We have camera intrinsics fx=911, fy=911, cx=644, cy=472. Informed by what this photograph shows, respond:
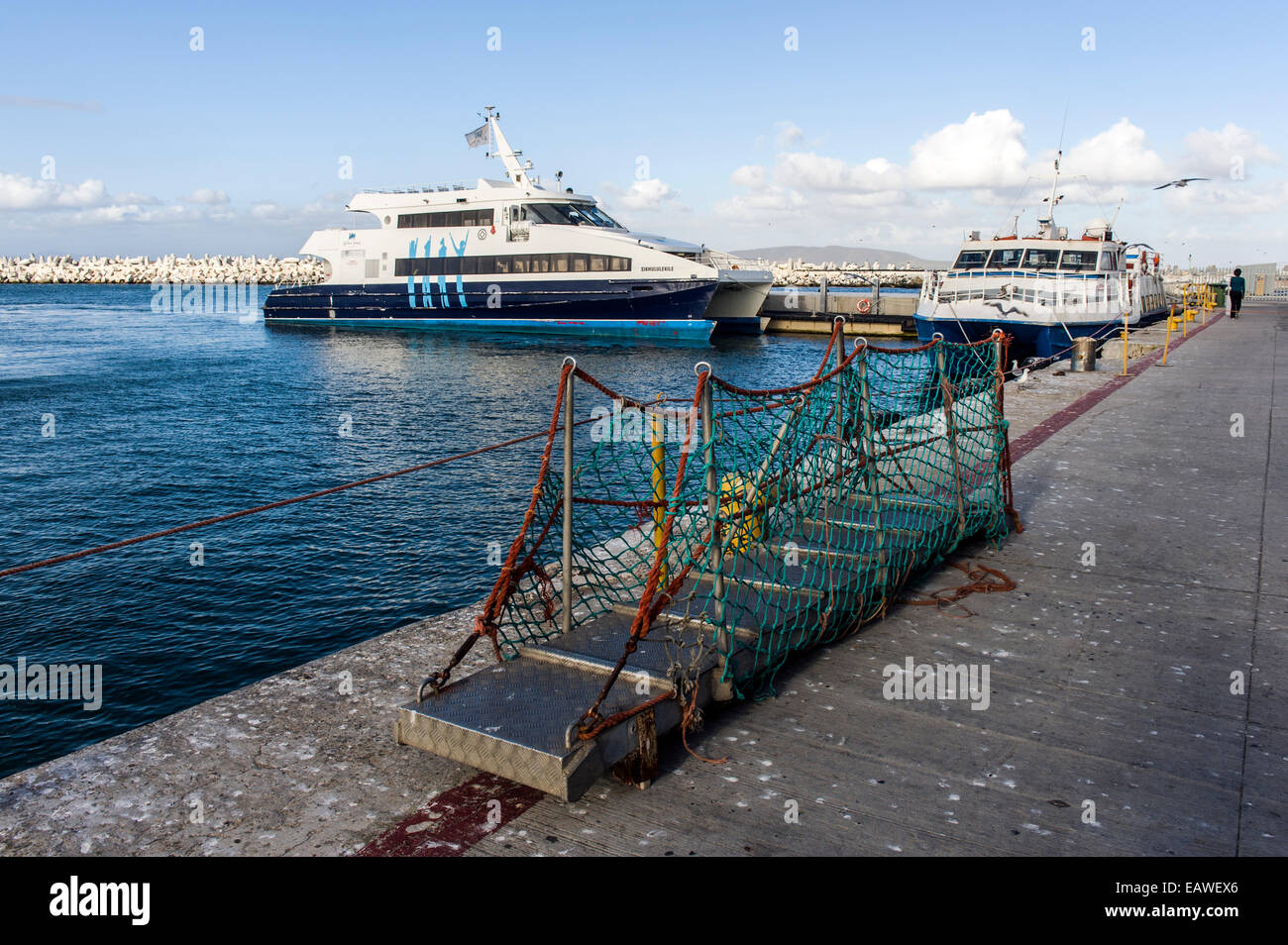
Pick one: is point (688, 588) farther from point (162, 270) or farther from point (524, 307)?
point (162, 270)

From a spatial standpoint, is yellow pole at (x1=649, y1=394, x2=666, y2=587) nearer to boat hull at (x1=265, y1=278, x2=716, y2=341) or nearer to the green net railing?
the green net railing

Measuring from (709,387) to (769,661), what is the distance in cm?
147

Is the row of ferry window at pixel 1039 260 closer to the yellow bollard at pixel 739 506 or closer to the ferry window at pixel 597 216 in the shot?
the ferry window at pixel 597 216

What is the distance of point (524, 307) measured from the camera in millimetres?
42594

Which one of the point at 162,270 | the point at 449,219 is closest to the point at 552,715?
the point at 449,219

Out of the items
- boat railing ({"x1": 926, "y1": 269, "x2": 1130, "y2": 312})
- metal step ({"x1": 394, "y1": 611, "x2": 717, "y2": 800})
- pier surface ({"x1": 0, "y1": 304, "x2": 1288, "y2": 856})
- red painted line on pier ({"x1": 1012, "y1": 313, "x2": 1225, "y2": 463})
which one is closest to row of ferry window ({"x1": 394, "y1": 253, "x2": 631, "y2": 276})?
boat railing ({"x1": 926, "y1": 269, "x2": 1130, "y2": 312})

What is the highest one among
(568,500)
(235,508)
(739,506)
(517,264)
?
(517,264)

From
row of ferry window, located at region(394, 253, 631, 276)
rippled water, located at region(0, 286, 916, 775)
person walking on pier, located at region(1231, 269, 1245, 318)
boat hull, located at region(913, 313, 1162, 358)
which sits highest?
row of ferry window, located at region(394, 253, 631, 276)

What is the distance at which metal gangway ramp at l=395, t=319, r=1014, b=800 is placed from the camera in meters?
3.88

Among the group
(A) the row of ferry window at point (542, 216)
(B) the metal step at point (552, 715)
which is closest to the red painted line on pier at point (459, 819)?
(B) the metal step at point (552, 715)

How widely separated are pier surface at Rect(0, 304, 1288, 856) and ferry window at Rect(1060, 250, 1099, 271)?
21.7 metres

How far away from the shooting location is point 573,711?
3.94 meters

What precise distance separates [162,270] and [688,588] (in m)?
147
